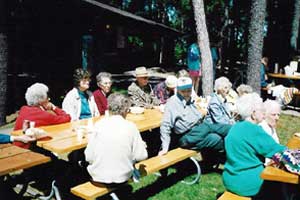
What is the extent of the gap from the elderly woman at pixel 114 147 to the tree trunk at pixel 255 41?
22.5 feet

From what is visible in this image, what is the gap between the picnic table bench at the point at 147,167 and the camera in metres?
3.72

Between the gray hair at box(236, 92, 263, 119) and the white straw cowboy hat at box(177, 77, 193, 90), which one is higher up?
the white straw cowboy hat at box(177, 77, 193, 90)

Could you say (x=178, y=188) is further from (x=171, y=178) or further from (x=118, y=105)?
(x=118, y=105)

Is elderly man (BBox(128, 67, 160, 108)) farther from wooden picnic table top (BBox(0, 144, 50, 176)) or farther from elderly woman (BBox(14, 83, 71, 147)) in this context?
wooden picnic table top (BBox(0, 144, 50, 176))

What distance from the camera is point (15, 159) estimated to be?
3756mm

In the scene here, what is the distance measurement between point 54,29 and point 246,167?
42.2ft

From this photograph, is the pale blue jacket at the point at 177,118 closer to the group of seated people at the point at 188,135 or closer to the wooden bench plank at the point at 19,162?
the group of seated people at the point at 188,135

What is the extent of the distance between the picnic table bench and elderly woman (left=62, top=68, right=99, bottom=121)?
1.72m

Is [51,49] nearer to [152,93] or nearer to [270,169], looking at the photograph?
[152,93]

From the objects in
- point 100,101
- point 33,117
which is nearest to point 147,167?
point 33,117

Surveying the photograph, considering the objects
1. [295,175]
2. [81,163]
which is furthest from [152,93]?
[295,175]

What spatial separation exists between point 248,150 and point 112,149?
1354 millimetres

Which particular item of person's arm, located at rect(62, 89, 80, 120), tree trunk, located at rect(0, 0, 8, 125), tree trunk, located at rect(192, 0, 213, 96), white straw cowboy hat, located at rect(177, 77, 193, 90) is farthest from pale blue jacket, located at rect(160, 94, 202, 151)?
tree trunk, located at rect(192, 0, 213, 96)

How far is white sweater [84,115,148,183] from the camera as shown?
3660 millimetres
